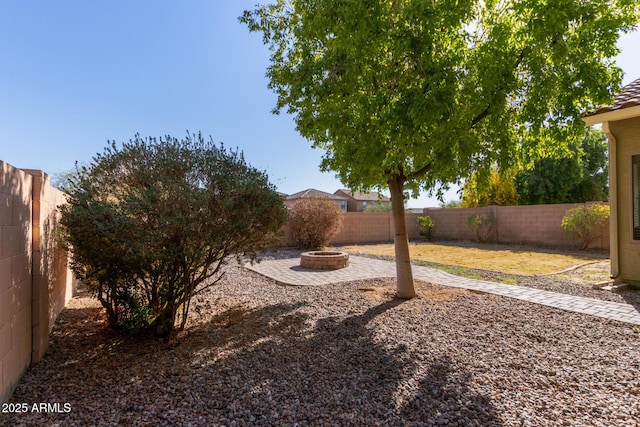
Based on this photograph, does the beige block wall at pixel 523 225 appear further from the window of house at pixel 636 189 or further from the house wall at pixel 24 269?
the house wall at pixel 24 269

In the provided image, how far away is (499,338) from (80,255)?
194 inches

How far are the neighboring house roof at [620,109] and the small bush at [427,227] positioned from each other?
41.0 feet

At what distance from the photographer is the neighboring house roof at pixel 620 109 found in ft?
19.9

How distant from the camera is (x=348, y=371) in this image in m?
3.18

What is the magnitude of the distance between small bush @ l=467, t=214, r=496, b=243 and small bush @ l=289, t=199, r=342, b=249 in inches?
305

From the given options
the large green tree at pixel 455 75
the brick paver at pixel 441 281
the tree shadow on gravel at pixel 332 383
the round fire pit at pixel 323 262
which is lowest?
the tree shadow on gravel at pixel 332 383

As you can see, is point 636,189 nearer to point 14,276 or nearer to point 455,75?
point 455,75

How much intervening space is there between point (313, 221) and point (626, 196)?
9.52 metres

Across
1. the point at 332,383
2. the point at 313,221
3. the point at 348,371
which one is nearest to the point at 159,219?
the point at 332,383

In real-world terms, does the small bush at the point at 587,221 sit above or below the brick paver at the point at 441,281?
above

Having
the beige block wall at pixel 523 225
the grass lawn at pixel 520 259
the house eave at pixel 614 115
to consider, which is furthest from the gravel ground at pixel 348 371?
the beige block wall at pixel 523 225

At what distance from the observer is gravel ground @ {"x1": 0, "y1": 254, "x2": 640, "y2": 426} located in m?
2.44

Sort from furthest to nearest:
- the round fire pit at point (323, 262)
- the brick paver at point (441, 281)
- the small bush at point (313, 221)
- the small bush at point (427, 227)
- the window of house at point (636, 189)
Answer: the small bush at point (427, 227) < the small bush at point (313, 221) < the round fire pit at point (323, 262) < the window of house at point (636, 189) < the brick paver at point (441, 281)

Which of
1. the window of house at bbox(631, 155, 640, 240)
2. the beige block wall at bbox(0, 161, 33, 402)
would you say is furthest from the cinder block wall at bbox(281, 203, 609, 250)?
the beige block wall at bbox(0, 161, 33, 402)
